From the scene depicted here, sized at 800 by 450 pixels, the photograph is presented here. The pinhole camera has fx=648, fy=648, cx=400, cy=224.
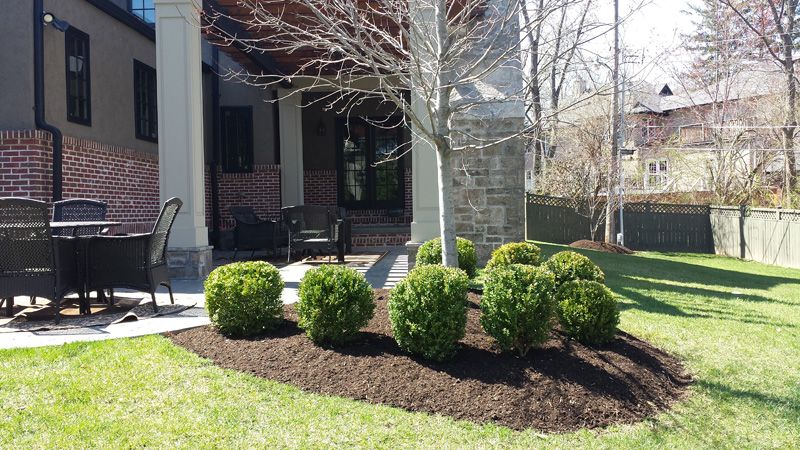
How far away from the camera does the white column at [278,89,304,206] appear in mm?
13602

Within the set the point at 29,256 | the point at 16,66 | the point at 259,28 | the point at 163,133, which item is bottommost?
the point at 29,256

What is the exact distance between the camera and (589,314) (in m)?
4.51

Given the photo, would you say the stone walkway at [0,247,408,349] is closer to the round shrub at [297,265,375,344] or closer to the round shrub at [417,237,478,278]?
the round shrub at [417,237,478,278]

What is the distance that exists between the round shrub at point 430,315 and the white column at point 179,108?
454 cm

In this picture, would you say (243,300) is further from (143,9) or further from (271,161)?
(143,9)

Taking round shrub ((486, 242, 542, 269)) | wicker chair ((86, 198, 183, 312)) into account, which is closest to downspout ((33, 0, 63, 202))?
wicker chair ((86, 198, 183, 312))

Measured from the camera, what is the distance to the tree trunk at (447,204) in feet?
17.0

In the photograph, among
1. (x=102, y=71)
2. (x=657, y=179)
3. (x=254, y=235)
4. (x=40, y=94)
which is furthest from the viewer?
(x=657, y=179)

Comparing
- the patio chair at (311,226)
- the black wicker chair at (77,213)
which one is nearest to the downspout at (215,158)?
the patio chair at (311,226)

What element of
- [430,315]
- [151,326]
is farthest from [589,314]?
[151,326]

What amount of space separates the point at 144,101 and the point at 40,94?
3234 mm

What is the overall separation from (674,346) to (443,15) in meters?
3.21

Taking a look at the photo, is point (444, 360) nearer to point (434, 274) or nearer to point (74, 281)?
point (434, 274)

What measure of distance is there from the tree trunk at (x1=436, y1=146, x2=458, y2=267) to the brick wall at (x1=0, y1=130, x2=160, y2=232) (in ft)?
17.0
